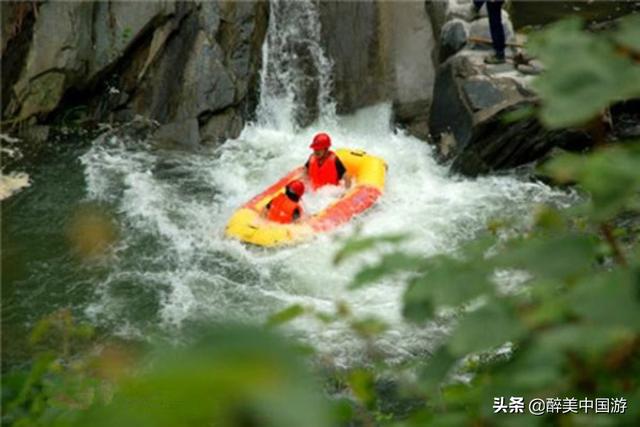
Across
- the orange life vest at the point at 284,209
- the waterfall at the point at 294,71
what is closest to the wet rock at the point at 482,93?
the waterfall at the point at 294,71

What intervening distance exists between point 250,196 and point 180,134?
177 centimetres

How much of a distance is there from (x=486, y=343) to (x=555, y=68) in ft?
1.30

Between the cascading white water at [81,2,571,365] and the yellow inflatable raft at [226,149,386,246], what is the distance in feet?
0.36

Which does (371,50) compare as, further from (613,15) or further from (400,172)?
(613,15)

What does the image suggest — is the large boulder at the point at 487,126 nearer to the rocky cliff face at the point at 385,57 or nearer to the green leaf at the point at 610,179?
the rocky cliff face at the point at 385,57

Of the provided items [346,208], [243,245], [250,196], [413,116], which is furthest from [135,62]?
[346,208]

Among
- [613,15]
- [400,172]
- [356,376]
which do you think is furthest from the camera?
[613,15]

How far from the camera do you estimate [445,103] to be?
980 cm

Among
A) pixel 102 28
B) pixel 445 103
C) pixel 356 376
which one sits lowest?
pixel 445 103

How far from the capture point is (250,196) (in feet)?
30.3

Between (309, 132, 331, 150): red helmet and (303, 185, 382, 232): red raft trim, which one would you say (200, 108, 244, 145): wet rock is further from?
(303, 185, 382, 232): red raft trim

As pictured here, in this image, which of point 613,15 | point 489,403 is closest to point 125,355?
point 489,403

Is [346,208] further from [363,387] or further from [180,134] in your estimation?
[363,387]

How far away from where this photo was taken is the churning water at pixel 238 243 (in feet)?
22.5
